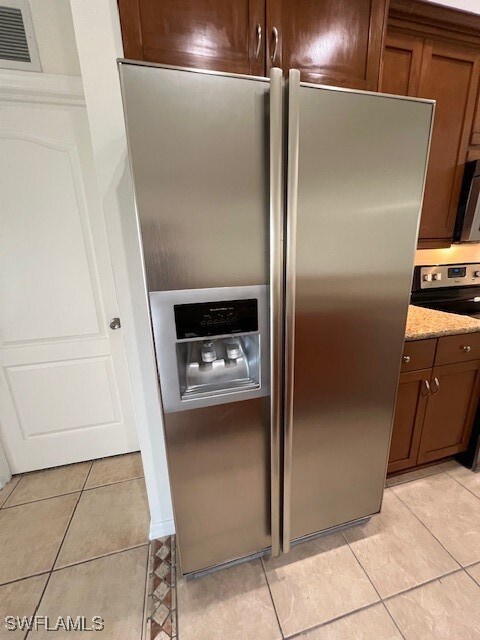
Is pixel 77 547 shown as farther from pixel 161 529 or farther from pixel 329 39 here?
pixel 329 39

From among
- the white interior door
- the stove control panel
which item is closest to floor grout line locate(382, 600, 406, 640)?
the white interior door

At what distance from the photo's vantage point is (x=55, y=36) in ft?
4.40

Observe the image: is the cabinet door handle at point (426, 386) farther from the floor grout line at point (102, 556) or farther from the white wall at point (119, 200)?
the floor grout line at point (102, 556)

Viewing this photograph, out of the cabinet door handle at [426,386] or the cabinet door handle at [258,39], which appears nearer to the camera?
the cabinet door handle at [258,39]

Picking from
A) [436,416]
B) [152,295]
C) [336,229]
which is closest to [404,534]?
[436,416]

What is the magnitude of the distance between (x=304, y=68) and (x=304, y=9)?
6.5 inches

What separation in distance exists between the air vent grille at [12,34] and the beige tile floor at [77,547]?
2.40 m

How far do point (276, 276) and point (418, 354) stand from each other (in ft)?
3.31

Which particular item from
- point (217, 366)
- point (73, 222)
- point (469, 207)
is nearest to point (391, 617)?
point (217, 366)

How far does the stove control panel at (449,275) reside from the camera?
1.99m

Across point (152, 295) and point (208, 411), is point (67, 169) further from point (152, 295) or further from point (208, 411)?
point (208, 411)

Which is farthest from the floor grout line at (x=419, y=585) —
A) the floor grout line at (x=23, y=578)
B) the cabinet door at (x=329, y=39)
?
the cabinet door at (x=329, y=39)

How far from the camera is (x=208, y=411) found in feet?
3.12

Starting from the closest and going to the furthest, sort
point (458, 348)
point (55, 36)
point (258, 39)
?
point (258, 39) < point (55, 36) < point (458, 348)
